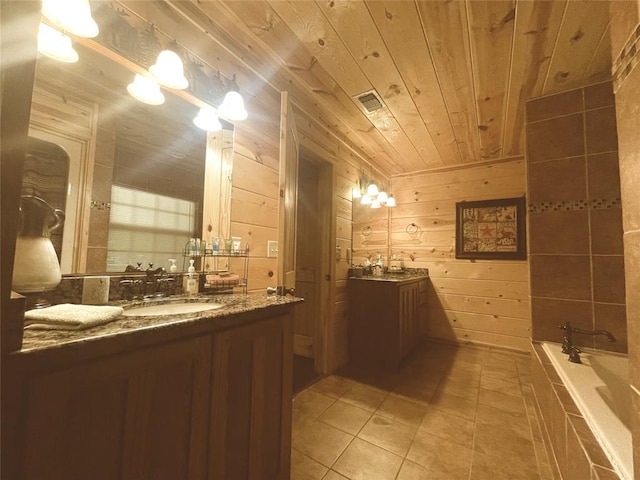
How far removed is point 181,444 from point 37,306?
0.64m

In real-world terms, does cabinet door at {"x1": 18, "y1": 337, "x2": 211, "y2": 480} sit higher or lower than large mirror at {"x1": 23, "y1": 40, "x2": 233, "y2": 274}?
lower

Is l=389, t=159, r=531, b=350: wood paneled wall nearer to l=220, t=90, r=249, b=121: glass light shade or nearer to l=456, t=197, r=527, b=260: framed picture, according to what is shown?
l=456, t=197, r=527, b=260: framed picture

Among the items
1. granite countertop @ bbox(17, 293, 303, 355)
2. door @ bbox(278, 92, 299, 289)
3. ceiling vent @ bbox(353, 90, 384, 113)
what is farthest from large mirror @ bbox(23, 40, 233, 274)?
ceiling vent @ bbox(353, 90, 384, 113)

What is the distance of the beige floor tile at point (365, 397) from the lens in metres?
1.84

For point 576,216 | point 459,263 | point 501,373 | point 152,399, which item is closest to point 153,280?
point 152,399

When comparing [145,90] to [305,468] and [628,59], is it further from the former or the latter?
[305,468]

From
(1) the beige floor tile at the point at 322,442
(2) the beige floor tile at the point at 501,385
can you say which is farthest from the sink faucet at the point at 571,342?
(1) the beige floor tile at the point at 322,442

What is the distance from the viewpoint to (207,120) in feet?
4.65

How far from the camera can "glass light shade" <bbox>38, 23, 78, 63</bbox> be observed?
0.88m

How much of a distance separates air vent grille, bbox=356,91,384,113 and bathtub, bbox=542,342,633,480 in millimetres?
2165

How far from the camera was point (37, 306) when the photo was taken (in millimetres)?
806

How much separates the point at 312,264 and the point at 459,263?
1.93 m

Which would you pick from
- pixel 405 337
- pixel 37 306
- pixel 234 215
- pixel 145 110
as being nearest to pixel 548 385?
pixel 405 337

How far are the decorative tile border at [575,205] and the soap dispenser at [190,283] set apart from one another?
244 cm
